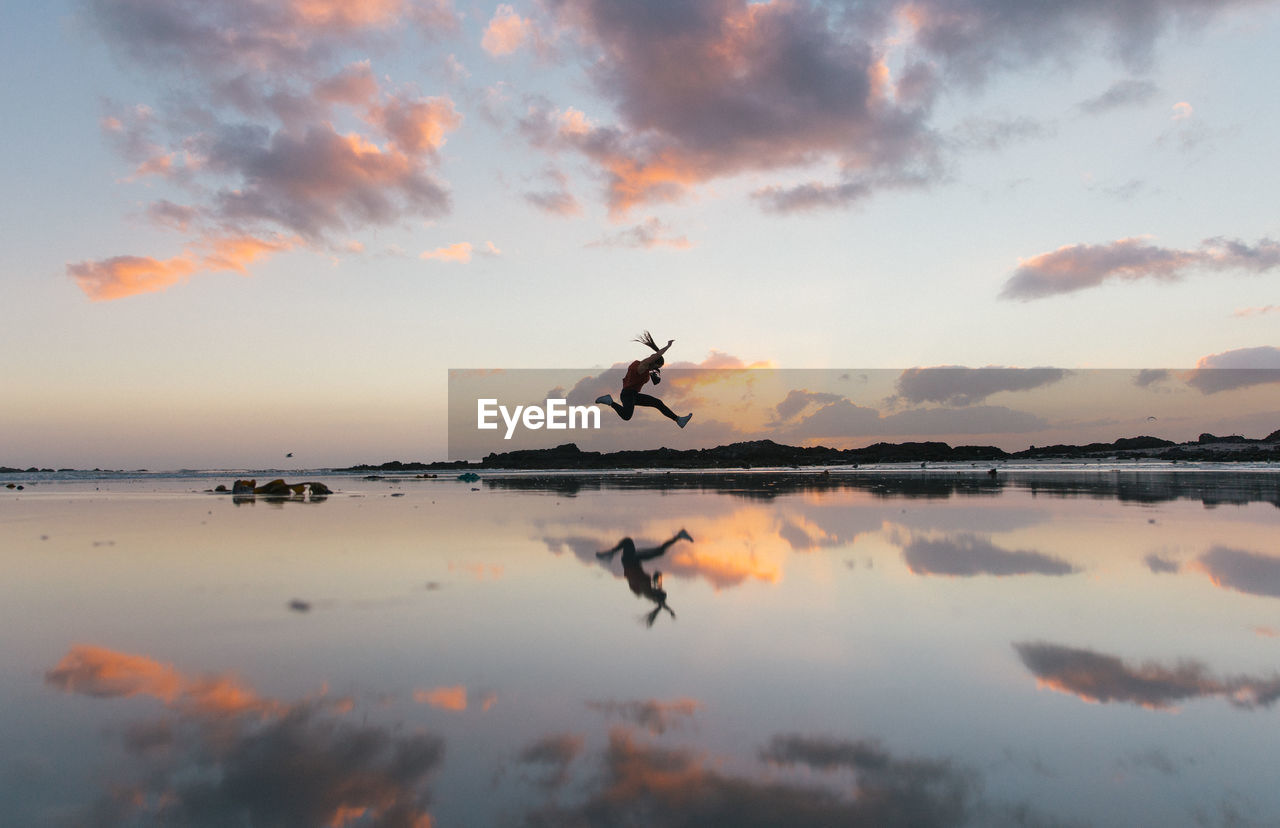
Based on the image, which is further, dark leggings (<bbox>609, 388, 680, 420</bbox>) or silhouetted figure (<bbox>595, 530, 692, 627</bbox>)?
dark leggings (<bbox>609, 388, 680, 420</bbox>)

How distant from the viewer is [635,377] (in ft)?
55.0

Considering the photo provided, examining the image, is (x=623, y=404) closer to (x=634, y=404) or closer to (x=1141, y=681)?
(x=634, y=404)

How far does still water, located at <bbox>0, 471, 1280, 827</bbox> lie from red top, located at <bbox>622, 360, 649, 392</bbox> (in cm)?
613

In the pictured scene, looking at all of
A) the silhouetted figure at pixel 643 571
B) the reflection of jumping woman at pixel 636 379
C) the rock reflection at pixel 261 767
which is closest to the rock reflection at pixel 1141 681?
the silhouetted figure at pixel 643 571

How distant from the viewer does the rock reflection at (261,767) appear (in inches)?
137

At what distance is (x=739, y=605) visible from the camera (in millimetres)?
7719

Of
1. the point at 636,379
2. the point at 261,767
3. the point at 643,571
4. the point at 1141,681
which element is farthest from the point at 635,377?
the point at 261,767

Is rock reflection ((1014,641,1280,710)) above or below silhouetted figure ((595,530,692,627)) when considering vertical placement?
below

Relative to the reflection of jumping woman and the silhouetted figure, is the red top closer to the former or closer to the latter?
the reflection of jumping woman

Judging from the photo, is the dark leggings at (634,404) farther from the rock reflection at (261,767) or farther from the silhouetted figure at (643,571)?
the rock reflection at (261,767)

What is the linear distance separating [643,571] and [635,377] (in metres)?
7.52

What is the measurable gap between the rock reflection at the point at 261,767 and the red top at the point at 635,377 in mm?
12214

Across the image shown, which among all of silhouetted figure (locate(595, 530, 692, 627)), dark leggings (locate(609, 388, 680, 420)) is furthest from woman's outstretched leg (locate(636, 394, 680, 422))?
silhouetted figure (locate(595, 530, 692, 627))

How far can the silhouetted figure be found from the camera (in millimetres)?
7916
